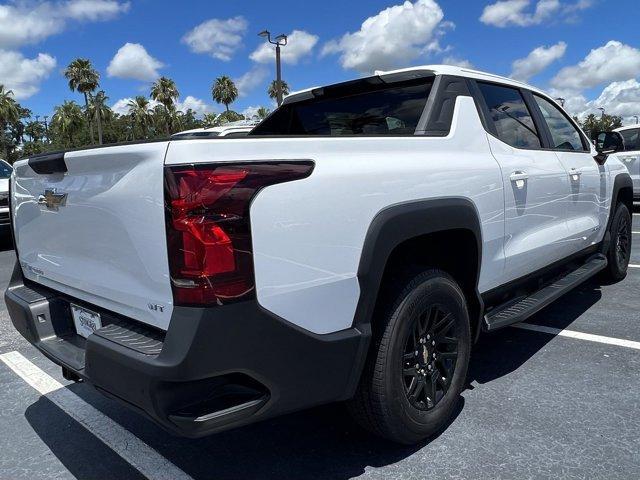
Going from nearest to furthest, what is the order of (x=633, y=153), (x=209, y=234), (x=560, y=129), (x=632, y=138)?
(x=209, y=234), (x=560, y=129), (x=633, y=153), (x=632, y=138)

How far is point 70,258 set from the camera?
7.93ft

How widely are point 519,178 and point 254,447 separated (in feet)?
6.95

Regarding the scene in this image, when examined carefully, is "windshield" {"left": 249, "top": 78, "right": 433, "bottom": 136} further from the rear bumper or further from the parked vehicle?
the parked vehicle

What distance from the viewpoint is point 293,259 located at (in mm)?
1937

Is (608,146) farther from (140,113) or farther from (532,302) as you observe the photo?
(140,113)

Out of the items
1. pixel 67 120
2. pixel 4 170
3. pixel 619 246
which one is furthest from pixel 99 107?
pixel 619 246

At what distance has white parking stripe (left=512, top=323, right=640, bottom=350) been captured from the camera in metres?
3.83

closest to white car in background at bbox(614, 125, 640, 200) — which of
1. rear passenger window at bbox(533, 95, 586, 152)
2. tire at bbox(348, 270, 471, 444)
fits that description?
rear passenger window at bbox(533, 95, 586, 152)

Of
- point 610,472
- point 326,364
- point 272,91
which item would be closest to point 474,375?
point 610,472

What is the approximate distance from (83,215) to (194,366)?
0.91m

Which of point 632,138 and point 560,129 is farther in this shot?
point 632,138

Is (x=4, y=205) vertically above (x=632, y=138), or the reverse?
(x=632, y=138)

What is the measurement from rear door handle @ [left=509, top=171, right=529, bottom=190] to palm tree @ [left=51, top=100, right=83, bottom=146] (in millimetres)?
61855

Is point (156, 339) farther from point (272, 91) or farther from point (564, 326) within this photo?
point (272, 91)
